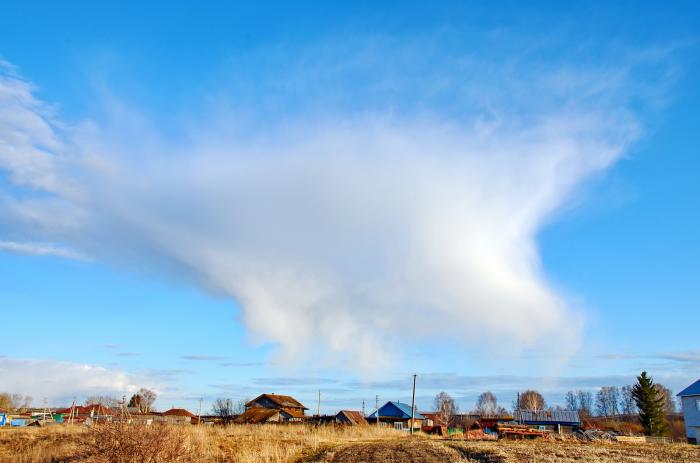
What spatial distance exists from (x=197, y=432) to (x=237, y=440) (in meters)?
3.28

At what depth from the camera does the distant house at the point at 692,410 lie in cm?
6050

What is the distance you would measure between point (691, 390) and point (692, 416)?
128 inches

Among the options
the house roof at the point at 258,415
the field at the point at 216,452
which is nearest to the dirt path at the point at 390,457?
the field at the point at 216,452

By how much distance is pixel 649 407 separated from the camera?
7338cm

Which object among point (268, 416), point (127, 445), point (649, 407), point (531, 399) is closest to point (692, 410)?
point (649, 407)

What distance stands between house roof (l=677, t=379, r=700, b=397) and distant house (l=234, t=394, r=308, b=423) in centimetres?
5192

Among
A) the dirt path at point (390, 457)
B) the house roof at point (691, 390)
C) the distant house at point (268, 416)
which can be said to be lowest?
the distant house at point (268, 416)

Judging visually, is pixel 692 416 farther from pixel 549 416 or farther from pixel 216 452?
pixel 216 452

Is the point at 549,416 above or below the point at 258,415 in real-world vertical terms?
above

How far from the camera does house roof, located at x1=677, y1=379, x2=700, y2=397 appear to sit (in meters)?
62.7

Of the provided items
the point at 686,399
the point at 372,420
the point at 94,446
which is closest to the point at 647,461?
the point at 94,446

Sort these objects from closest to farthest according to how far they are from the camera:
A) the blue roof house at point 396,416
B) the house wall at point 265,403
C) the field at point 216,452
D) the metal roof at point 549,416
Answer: the field at point 216,452 < the metal roof at point 549,416 < the blue roof house at point 396,416 < the house wall at point 265,403

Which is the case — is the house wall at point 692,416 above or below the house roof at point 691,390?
below

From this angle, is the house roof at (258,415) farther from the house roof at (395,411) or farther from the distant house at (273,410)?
the house roof at (395,411)
